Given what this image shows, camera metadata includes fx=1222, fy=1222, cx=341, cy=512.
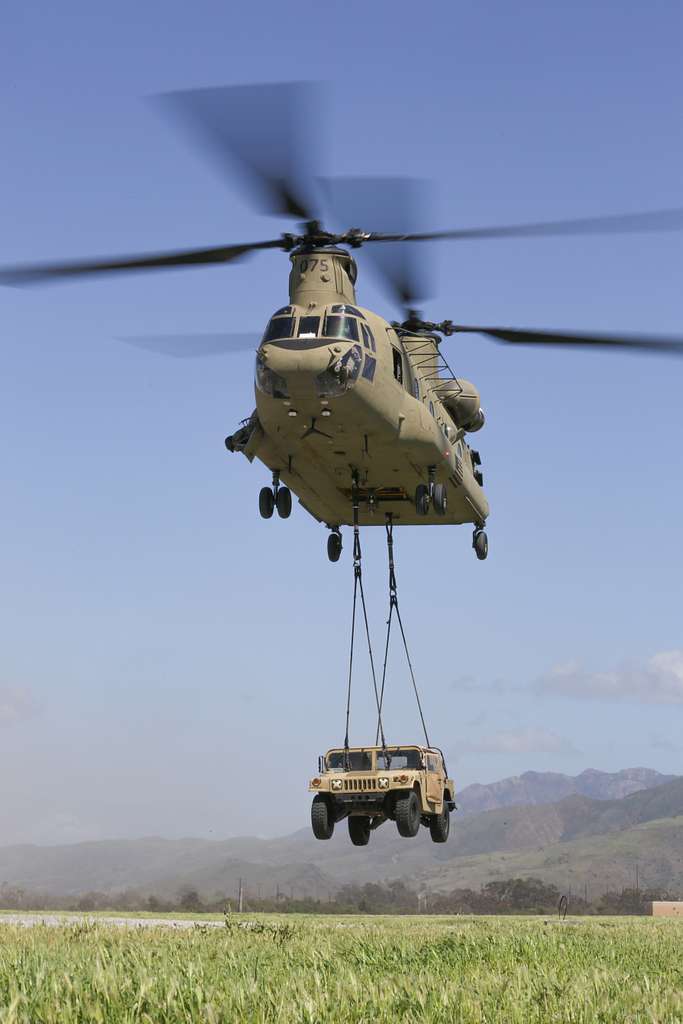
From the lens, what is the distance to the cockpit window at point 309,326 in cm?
2202

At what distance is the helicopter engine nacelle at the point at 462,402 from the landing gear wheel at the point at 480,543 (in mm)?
2710

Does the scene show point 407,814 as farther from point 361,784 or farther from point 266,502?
point 266,502

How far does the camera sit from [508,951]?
16.8 metres

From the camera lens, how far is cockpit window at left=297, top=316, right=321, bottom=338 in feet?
72.2

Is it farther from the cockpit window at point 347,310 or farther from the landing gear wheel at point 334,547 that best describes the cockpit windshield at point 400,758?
the cockpit window at point 347,310

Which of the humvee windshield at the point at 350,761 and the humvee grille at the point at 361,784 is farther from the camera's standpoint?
the humvee windshield at the point at 350,761

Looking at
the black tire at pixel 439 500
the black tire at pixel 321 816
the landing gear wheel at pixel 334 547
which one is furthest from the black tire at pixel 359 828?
the black tire at pixel 439 500

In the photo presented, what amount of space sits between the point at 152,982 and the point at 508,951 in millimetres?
7290

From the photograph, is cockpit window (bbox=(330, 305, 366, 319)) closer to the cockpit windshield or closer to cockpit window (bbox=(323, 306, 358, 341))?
cockpit window (bbox=(323, 306, 358, 341))

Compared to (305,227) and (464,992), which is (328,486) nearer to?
(305,227)

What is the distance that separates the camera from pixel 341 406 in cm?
2184

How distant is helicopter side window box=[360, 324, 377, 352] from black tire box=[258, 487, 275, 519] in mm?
4319

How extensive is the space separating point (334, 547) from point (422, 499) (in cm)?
284

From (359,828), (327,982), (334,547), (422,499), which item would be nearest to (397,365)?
(422,499)
